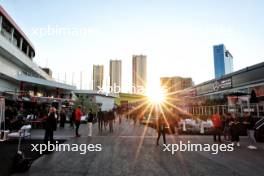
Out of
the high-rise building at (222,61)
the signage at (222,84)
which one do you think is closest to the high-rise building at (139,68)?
the high-rise building at (222,61)

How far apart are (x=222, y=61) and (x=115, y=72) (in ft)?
174

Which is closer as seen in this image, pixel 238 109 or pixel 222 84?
pixel 238 109

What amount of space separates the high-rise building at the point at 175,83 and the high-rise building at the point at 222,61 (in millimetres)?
19382

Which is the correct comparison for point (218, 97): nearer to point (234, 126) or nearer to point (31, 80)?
point (234, 126)

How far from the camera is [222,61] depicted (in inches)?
2338

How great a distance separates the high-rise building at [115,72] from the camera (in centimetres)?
10075

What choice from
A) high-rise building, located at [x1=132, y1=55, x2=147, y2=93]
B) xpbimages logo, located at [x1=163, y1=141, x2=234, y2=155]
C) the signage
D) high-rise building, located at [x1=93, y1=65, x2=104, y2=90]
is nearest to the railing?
the signage

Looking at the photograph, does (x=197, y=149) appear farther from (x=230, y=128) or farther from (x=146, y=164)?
(x=146, y=164)

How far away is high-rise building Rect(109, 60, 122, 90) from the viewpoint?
331ft

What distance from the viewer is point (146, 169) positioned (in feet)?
20.9

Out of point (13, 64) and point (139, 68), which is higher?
point (139, 68)

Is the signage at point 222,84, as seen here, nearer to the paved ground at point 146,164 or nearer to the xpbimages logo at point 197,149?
the xpbimages logo at point 197,149

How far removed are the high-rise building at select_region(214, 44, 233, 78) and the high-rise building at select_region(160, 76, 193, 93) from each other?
19.4m

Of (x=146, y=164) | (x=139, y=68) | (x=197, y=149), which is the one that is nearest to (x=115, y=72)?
(x=139, y=68)
